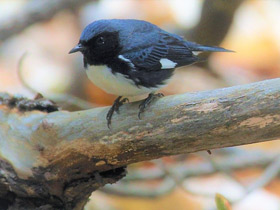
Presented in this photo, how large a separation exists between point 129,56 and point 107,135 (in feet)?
1.06

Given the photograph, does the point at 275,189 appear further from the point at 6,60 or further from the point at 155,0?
the point at 6,60

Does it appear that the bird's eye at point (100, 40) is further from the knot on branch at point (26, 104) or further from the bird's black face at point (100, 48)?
the knot on branch at point (26, 104)

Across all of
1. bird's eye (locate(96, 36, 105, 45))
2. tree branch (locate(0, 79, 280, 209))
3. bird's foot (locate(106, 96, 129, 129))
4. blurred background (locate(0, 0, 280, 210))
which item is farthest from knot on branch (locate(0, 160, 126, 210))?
blurred background (locate(0, 0, 280, 210))

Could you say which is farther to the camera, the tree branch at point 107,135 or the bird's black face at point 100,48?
the bird's black face at point 100,48

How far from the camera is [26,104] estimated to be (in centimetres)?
193

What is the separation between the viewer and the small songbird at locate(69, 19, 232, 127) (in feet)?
6.06

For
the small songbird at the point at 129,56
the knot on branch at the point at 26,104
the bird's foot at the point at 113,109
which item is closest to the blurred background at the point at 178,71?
the knot on branch at the point at 26,104

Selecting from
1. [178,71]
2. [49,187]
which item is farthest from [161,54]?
[178,71]

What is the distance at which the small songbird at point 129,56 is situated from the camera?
1.85 m

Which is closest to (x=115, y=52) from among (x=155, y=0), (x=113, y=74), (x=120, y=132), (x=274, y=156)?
(x=113, y=74)

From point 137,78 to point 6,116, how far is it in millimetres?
487

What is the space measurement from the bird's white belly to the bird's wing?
79mm

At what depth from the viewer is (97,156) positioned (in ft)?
5.71

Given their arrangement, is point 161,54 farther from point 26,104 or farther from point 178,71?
point 178,71
